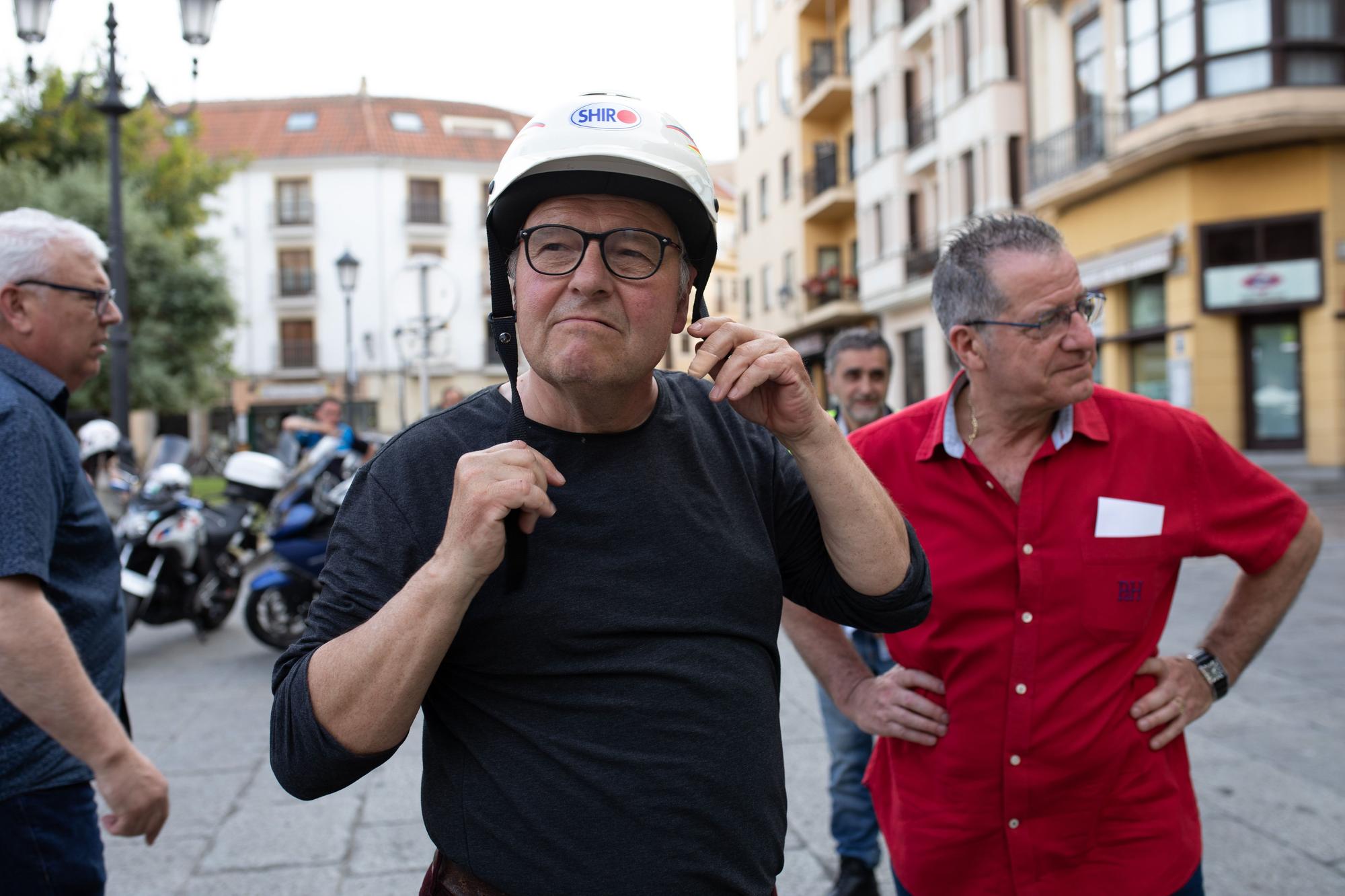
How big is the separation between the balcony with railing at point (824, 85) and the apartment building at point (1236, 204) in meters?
13.1

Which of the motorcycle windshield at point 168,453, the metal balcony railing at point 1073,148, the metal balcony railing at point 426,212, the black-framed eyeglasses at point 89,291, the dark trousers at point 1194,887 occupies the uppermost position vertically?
the metal balcony railing at point 426,212

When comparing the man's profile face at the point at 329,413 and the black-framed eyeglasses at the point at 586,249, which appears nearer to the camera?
the black-framed eyeglasses at the point at 586,249

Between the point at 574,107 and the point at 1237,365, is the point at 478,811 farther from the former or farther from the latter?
the point at 1237,365

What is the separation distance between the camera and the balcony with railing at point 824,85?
3225 cm

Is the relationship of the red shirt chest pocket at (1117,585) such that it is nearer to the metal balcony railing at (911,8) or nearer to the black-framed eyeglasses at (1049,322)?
the black-framed eyeglasses at (1049,322)

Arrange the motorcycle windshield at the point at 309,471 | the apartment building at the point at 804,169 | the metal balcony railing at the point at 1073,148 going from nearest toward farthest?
the motorcycle windshield at the point at 309,471 < the metal balcony railing at the point at 1073,148 < the apartment building at the point at 804,169

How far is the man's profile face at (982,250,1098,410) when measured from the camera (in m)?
2.47

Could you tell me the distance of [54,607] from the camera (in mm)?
2305

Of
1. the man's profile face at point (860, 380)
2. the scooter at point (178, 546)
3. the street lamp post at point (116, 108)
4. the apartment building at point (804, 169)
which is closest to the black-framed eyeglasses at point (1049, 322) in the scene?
the man's profile face at point (860, 380)

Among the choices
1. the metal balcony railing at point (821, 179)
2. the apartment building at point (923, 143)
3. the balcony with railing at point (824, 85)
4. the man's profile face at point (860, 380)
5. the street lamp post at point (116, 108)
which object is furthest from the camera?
the metal balcony railing at point (821, 179)

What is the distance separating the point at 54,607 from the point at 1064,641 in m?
2.10

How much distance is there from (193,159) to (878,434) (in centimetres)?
2646

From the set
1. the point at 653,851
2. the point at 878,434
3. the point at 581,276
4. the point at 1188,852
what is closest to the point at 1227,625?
the point at 1188,852

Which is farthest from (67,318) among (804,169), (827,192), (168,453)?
(804,169)
